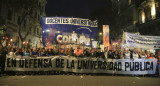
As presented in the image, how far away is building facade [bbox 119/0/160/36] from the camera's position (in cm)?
3144

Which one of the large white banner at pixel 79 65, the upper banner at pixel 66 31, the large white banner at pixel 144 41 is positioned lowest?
the large white banner at pixel 79 65

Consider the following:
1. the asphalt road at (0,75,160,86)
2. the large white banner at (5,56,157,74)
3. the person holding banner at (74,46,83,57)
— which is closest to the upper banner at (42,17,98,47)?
the person holding banner at (74,46,83,57)

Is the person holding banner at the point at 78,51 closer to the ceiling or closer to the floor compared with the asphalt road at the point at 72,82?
closer to the ceiling

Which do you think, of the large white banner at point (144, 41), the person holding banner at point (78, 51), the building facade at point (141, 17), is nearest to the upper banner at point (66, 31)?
the person holding banner at point (78, 51)

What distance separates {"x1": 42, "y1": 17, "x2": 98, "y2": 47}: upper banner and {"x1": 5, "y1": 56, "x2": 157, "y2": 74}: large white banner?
5.27ft

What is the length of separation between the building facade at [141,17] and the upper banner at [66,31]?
2208 centimetres

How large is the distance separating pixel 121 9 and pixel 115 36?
45.7 feet

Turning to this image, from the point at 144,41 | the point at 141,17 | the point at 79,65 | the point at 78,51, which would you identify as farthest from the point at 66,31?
the point at 141,17

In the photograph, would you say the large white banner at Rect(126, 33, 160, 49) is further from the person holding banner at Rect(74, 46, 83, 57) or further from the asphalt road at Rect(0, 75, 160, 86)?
the person holding banner at Rect(74, 46, 83, 57)

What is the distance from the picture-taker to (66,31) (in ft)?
41.9

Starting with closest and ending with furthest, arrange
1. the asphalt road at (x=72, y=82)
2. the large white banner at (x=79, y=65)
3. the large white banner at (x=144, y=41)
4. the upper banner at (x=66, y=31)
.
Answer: the asphalt road at (x=72, y=82)
the large white banner at (x=79, y=65)
the large white banner at (x=144, y=41)
the upper banner at (x=66, y=31)

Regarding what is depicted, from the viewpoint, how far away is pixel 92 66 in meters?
11.5

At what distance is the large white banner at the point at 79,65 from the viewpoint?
11.4 m

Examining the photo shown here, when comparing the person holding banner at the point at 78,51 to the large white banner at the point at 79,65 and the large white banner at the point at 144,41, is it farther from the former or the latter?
the large white banner at the point at 144,41
